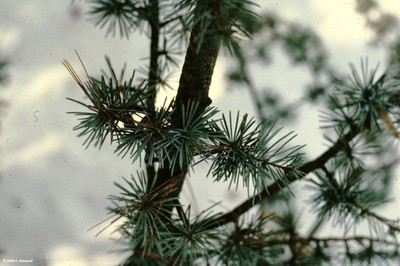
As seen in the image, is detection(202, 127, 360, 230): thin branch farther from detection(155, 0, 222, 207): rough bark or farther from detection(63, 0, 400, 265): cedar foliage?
detection(155, 0, 222, 207): rough bark

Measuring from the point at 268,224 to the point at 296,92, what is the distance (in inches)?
11.9

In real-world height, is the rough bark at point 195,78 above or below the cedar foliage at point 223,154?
above

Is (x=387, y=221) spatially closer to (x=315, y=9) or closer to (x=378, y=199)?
(x=378, y=199)

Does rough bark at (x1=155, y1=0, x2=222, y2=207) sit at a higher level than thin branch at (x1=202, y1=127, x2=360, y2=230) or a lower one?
higher

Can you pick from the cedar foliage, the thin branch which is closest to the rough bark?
the cedar foliage

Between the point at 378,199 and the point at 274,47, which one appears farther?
the point at 274,47

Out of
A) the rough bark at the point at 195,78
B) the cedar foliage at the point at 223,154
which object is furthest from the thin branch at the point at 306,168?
the rough bark at the point at 195,78

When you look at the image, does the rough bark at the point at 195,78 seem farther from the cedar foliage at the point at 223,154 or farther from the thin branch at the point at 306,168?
the thin branch at the point at 306,168

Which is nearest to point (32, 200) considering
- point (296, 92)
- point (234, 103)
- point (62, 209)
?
point (62, 209)

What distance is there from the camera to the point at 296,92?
784mm

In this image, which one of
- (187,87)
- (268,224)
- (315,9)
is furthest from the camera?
(315,9)

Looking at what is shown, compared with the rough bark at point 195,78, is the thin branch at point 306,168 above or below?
below

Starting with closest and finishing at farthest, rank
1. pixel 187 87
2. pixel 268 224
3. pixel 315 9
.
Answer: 1. pixel 187 87
2. pixel 268 224
3. pixel 315 9

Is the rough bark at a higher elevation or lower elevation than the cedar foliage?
higher
